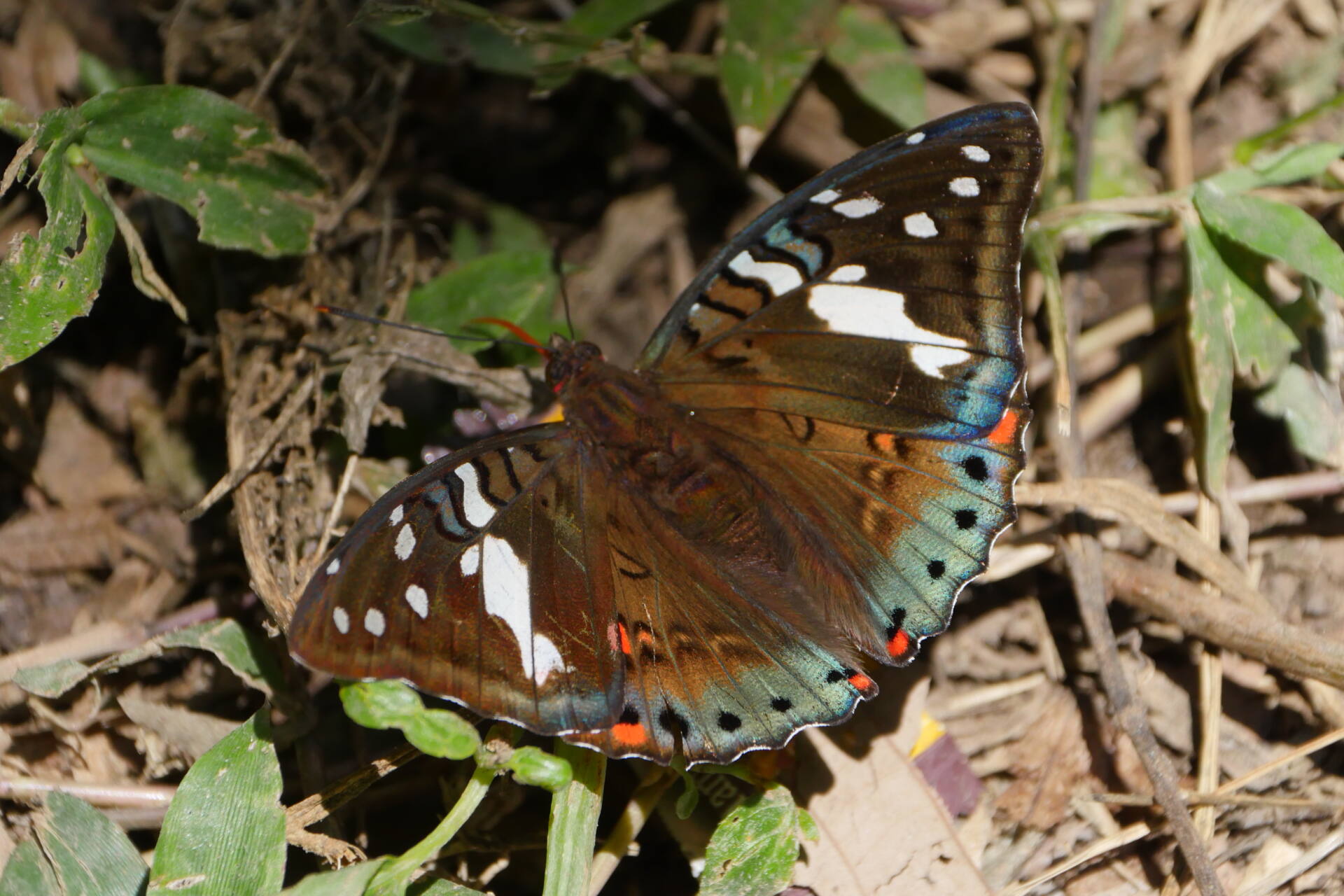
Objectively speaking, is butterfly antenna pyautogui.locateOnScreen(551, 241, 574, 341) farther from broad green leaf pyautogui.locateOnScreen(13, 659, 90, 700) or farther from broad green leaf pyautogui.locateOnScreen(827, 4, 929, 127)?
broad green leaf pyautogui.locateOnScreen(13, 659, 90, 700)

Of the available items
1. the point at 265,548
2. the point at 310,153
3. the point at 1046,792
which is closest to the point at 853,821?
the point at 1046,792

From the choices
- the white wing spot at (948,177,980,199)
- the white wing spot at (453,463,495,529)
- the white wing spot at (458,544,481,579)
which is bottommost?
the white wing spot at (458,544,481,579)

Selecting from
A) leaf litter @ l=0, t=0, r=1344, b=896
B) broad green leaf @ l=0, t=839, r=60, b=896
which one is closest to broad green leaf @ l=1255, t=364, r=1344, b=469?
leaf litter @ l=0, t=0, r=1344, b=896

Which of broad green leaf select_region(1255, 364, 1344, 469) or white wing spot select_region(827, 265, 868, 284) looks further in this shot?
broad green leaf select_region(1255, 364, 1344, 469)

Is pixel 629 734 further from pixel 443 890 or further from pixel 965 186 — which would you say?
pixel 965 186

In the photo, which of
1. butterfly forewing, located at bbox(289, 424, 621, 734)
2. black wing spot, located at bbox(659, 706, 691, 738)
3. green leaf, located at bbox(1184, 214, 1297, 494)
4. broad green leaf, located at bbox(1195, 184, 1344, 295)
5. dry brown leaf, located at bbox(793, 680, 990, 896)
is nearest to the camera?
butterfly forewing, located at bbox(289, 424, 621, 734)

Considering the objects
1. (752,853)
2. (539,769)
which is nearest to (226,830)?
(539,769)
